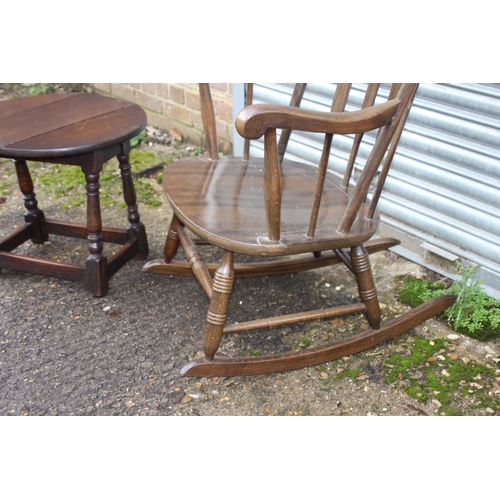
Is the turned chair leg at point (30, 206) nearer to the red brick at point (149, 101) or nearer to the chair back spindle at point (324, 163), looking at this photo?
the chair back spindle at point (324, 163)

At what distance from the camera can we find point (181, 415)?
172 centimetres

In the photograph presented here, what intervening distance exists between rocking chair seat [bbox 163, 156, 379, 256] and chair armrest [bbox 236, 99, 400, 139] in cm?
34

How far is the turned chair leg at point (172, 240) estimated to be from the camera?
216 cm

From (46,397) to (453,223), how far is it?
1695mm

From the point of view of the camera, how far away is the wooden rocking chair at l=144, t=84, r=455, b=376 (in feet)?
4.77

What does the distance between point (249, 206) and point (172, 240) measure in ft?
1.71

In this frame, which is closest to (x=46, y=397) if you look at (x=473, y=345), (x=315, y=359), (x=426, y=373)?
(x=315, y=359)

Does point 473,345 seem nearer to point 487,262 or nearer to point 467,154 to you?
point 487,262

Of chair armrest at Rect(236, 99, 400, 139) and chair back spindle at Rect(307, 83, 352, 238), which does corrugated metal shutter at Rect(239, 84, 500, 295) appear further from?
chair armrest at Rect(236, 99, 400, 139)

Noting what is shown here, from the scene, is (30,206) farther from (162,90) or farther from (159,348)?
(162,90)

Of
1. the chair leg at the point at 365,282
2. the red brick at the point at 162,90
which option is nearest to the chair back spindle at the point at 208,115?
the chair leg at the point at 365,282

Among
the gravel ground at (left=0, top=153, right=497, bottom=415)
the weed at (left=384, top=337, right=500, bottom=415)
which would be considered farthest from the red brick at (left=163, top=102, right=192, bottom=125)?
the weed at (left=384, top=337, right=500, bottom=415)

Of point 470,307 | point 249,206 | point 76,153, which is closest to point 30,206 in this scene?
point 76,153

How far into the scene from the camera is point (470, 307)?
2121 millimetres
